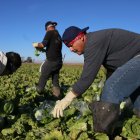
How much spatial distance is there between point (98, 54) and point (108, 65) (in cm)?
58

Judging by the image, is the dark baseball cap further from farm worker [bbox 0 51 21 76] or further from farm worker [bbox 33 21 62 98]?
farm worker [bbox 33 21 62 98]

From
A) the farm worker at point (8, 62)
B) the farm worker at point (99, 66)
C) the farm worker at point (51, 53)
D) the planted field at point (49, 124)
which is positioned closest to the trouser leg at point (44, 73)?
the farm worker at point (51, 53)

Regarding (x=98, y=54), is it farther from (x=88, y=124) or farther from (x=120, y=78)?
(x=88, y=124)

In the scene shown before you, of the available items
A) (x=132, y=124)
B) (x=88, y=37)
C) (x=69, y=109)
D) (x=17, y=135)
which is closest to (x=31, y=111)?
(x=69, y=109)

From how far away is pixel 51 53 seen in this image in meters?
8.88

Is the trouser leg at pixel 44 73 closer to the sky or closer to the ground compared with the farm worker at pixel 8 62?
closer to the ground

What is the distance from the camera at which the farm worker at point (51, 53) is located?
873 centimetres

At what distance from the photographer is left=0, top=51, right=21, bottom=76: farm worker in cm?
553

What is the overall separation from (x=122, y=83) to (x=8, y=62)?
1.69m

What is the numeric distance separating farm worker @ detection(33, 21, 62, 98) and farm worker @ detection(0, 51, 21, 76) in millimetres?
2961

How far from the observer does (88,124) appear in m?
5.64

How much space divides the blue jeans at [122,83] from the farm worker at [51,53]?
389cm

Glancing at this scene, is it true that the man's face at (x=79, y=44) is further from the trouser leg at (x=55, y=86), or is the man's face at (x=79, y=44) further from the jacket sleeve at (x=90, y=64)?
the trouser leg at (x=55, y=86)

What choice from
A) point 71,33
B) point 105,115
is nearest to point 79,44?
point 71,33
